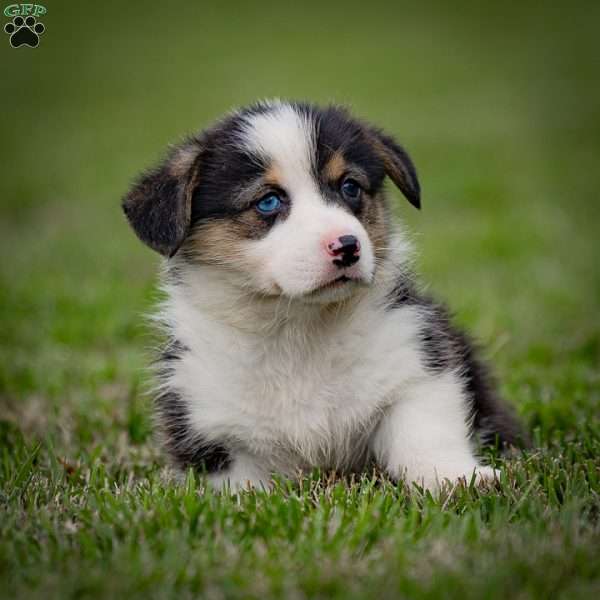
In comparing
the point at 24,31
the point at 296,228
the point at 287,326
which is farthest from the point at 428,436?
the point at 24,31

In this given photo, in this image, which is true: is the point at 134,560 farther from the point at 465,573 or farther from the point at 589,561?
the point at 589,561

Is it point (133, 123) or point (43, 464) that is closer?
point (43, 464)

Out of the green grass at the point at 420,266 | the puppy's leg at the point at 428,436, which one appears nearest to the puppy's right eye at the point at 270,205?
the puppy's leg at the point at 428,436

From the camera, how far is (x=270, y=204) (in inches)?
134

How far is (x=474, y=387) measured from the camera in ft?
12.5

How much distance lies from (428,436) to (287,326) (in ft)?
2.12

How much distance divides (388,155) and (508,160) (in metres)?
8.72

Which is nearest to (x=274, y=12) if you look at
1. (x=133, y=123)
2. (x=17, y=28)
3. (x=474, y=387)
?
(x=133, y=123)

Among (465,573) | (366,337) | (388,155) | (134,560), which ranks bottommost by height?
(134,560)

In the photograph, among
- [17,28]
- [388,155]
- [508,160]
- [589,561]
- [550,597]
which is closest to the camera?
[550,597]

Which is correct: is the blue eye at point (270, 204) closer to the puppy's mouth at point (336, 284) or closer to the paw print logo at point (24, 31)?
the puppy's mouth at point (336, 284)

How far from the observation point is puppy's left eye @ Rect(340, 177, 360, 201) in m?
3.50

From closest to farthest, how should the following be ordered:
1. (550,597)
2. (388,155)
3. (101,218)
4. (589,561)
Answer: (550,597)
(589,561)
(388,155)
(101,218)

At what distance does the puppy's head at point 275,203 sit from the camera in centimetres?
318
